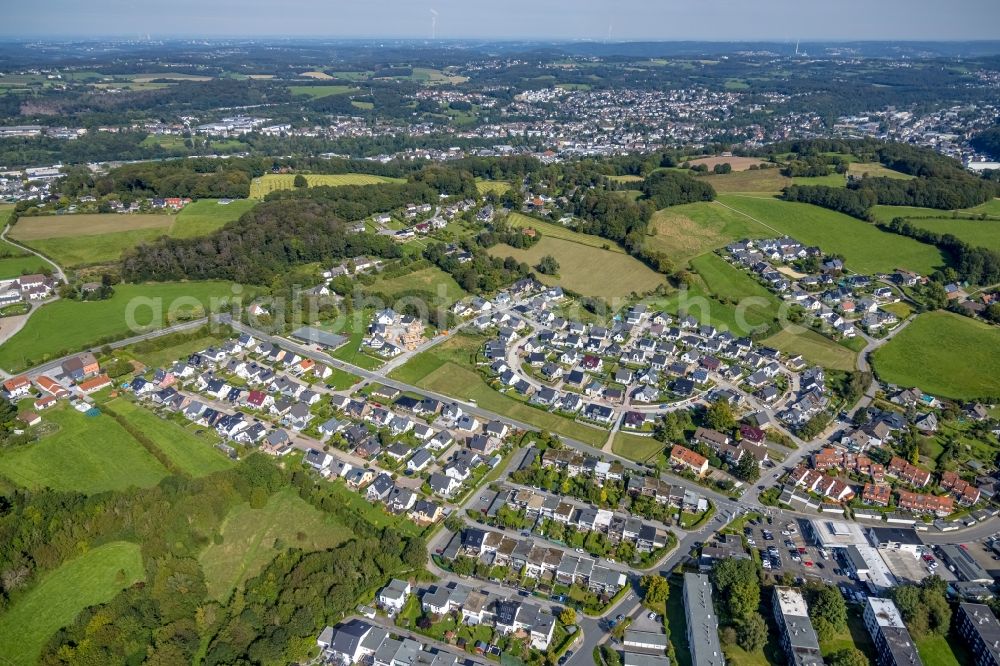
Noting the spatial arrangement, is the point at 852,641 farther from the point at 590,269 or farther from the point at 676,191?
the point at 676,191

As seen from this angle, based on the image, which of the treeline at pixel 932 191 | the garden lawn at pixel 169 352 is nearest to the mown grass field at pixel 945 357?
the treeline at pixel 932 191

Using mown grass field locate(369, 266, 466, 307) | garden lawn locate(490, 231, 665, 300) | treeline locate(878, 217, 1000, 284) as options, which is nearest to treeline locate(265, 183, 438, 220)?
mown grass field locate(369, 266, 466, 307)

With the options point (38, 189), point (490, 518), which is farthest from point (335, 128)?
point (490, 518)

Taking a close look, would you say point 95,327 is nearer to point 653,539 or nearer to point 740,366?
point 653,539

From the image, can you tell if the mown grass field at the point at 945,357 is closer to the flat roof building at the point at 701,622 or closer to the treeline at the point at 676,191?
the flat roof building at the point at 701,622

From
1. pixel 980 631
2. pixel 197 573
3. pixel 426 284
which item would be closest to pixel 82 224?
pixel 426 284
